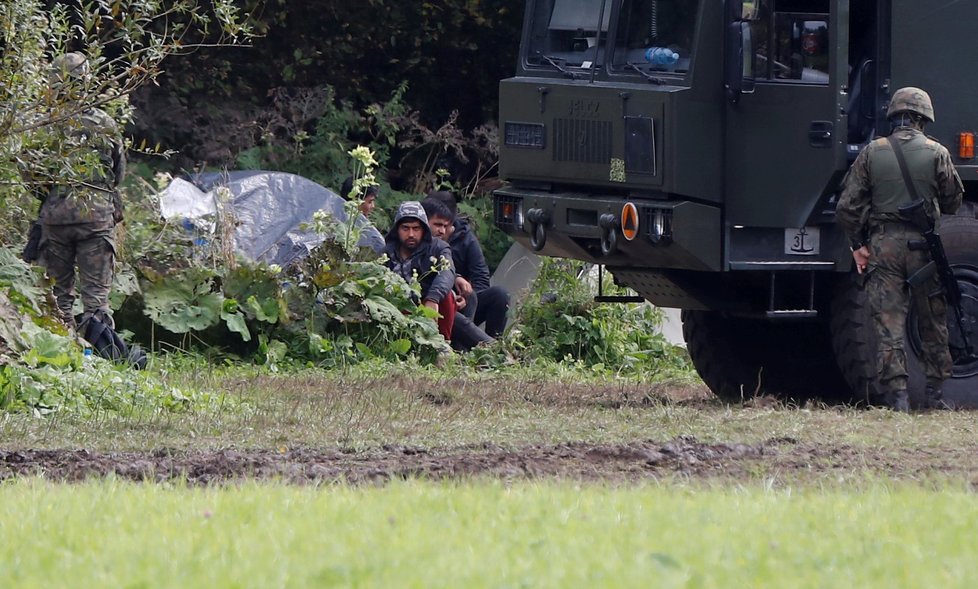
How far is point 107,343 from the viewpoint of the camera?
1121 cm

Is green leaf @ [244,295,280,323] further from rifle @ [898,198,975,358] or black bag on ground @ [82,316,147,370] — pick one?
rifle @ [898,198,975,358]

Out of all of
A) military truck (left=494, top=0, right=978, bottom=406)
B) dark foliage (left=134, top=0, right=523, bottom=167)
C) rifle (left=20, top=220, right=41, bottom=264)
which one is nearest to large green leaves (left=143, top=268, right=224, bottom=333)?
rifle (left=20, top=220, right=41, bottom=264)

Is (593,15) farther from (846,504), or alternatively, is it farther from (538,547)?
(538,547)

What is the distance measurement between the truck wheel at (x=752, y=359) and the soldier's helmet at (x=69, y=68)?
4280 mm

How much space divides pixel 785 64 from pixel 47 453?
4.74m

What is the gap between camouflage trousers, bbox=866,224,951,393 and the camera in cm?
959

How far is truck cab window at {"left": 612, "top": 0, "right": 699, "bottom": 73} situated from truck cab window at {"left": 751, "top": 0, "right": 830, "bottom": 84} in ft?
1.31

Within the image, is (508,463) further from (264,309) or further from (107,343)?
(264,309)

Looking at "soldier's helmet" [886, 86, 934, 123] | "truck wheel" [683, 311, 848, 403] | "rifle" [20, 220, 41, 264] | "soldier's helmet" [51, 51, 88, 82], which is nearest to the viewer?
"soldier's helmet" [51, 51, 88, 82]

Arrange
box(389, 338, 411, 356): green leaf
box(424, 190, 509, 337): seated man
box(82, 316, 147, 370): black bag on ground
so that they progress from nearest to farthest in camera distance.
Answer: box(82, 316, 147, 370): black bag on ground, box(389, 338, 411, 356): green leaf, box(424, 190, 509, 337): seated man

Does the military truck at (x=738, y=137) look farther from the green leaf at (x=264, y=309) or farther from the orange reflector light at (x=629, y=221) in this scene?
the green leaf at (x=264, y=309)

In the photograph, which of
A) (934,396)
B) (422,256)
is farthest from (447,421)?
(422,256)

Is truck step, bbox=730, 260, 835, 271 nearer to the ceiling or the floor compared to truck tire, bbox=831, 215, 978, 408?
nearer to the ceiling

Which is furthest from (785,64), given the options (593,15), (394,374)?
(394,374)
